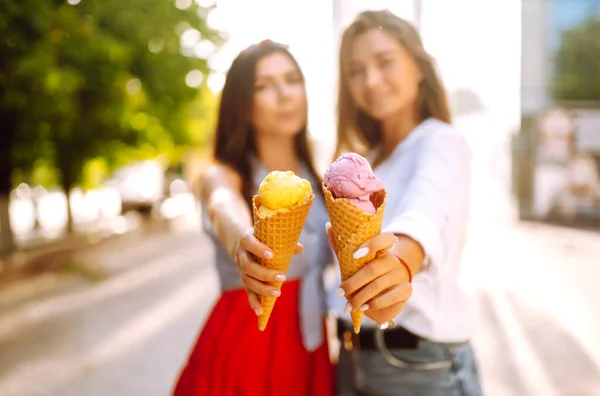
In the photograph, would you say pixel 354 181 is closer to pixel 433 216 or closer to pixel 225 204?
pixel 433 216

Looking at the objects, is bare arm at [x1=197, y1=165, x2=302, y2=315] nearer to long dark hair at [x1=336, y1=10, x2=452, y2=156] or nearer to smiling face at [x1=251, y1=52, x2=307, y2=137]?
smiling face at [x1=251, y1=52, x2=307, y2=137]

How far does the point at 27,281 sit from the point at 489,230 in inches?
494

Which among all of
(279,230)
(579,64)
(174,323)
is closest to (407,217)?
(279,230)

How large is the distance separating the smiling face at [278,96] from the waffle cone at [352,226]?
1.92ft

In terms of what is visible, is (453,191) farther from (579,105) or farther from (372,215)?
(579,105)

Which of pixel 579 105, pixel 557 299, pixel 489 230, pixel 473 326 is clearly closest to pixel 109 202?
pixel 489 230

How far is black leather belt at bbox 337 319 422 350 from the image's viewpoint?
6.50ft

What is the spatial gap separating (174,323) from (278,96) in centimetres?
637

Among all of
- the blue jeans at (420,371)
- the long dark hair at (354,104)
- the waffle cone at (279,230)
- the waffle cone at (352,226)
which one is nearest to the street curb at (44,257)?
the blue jeans at (420,371)

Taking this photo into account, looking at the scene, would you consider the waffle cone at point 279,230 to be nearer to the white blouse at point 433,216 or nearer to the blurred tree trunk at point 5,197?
the white blouse at point 433,216

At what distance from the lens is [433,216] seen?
1587mm

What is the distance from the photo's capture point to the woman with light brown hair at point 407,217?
1467 millimetres

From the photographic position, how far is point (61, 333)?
7.31 metres

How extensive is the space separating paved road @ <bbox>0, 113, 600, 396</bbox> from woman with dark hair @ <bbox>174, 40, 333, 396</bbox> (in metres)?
1.23
